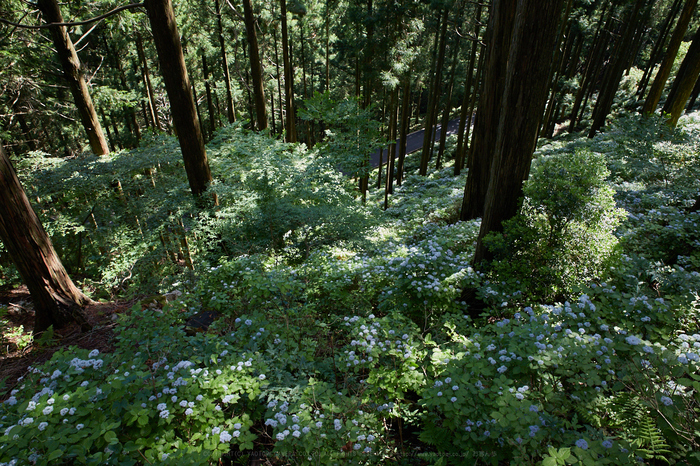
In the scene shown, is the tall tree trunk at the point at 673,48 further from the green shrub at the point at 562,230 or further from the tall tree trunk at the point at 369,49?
the tall tree trunk at the point at 369,49

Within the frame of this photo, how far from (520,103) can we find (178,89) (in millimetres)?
6222

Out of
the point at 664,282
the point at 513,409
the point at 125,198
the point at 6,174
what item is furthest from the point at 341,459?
the point at 125,198

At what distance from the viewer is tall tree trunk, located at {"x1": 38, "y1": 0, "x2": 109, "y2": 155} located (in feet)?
23.9

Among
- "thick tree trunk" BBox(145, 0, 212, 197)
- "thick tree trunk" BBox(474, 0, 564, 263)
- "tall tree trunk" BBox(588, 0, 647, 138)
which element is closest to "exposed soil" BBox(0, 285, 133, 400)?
"thick tree trunk" BBox(145, 0, 212, 197)

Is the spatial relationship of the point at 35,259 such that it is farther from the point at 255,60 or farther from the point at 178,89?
the point at 255,60

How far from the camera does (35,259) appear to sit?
172 inches

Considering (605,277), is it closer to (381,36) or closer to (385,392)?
(385,392)

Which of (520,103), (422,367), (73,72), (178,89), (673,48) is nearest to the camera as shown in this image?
(422,367)

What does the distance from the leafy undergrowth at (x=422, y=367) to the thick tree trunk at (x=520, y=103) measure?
33 centimetres

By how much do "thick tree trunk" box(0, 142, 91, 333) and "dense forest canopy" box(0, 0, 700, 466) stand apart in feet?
0.09

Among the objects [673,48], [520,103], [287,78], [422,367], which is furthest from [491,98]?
[287,78]

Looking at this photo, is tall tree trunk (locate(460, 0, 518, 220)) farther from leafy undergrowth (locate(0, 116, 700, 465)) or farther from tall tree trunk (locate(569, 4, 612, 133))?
tall tree trunk (locate(569, 4, 612, 133))

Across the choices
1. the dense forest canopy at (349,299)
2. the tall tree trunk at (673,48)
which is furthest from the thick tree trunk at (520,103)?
the tall tree trunk at (673,48)

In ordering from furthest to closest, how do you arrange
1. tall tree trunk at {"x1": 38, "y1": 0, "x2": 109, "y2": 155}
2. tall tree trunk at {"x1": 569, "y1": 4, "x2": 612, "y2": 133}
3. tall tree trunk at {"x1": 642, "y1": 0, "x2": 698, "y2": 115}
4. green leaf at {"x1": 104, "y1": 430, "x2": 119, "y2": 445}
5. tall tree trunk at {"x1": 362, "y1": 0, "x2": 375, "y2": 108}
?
tall tree trunk at {"x1": 569, "y1": 4, "x2": 612, "y2": 133}
tall tree trunk at {"x1": 362, "y1": 0, "x2": 375, "y2": 108}
tall tree trunk at {"x1": 642, "y1": 0, "x2": 698, "y2": 115}
tall tree trunk at {"x1": 38, "y1": 0, "x2": 109, "y2": 155}
green leaf at {"x1": 104, "y1": 430, "x2": 119, "y2": 445}
